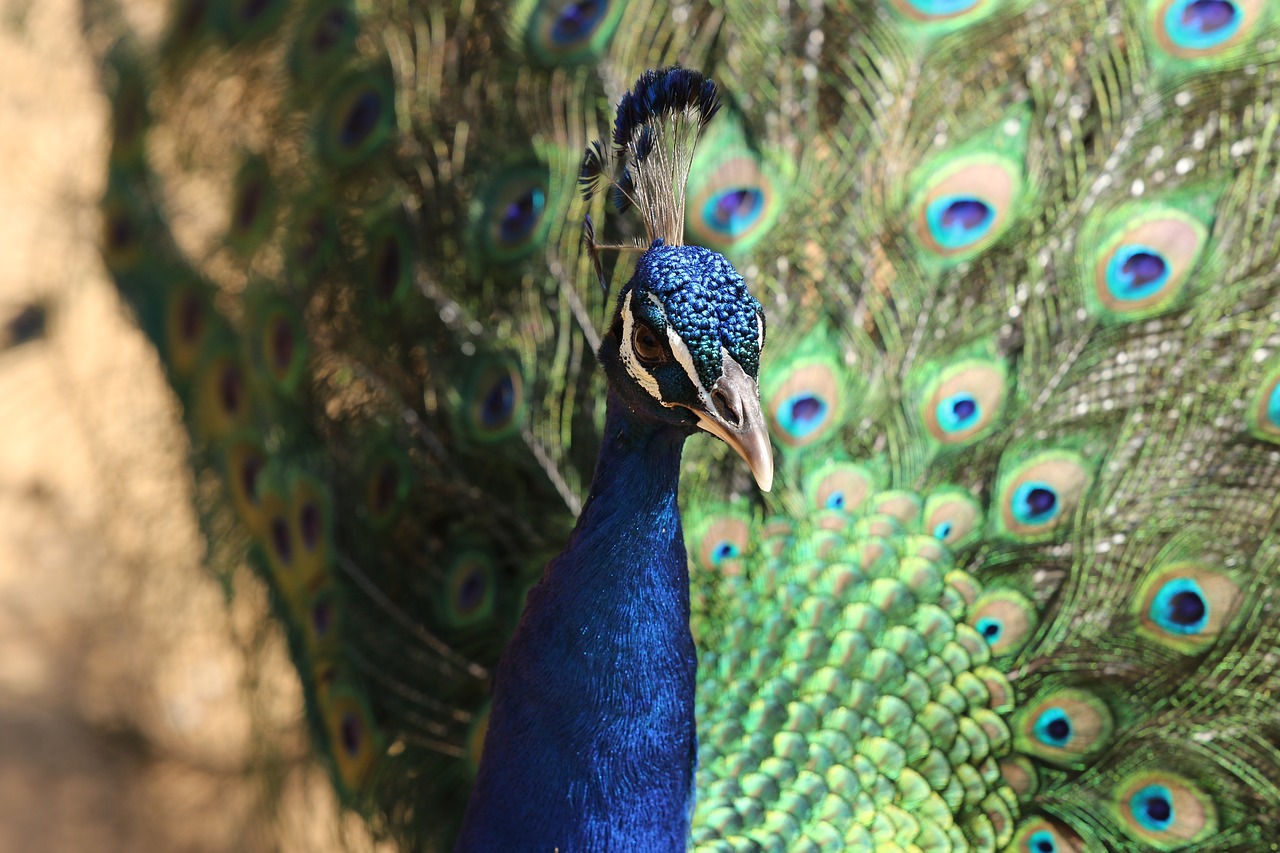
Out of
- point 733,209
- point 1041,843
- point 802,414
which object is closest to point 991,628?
point 1041,843

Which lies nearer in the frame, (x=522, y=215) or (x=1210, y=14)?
(x=1210, y=14)

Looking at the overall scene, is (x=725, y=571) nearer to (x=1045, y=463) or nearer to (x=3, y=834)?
(x=1045, y=463)

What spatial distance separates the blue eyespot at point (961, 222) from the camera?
1.63 m

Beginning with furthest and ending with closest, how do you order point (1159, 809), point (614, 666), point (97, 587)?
point (97, 587), point (1159, 809), point (614, 666)

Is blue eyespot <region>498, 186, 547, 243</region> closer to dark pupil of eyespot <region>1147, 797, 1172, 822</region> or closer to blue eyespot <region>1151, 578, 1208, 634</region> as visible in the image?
blue eyespot <region>1151, 578, 1208, 634</region>

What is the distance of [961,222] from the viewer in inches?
64.4

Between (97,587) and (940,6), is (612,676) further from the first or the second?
(97,587)

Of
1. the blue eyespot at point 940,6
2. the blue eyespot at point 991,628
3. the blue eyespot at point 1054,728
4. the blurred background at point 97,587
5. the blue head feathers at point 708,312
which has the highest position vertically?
the blue eyespot at point 940,6

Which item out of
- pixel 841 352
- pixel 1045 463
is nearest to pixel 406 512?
pixel 841 352

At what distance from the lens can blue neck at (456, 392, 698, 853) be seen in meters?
1.20

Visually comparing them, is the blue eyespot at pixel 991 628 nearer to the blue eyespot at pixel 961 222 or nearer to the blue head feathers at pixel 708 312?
the blue eyespot at pixel 961 222

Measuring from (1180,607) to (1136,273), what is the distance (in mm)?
446

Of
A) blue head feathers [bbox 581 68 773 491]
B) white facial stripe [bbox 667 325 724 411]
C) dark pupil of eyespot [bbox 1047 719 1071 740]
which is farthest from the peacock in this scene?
white facial stripe [bbox 667 325 724 411]

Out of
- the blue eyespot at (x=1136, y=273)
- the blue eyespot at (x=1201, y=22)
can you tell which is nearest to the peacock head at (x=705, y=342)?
the blue eyespot at (x=1136, y=273)
